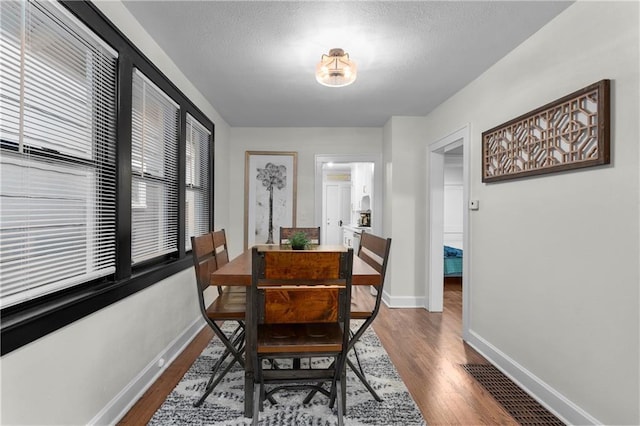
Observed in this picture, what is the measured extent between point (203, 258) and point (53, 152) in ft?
3.23

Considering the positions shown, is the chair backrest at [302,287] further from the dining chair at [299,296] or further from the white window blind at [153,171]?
the white window blind at [153,171]

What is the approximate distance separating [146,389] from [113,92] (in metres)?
1.88

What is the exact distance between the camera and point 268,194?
482 centimetres

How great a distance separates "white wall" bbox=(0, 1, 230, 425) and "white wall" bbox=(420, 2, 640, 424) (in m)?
2.59

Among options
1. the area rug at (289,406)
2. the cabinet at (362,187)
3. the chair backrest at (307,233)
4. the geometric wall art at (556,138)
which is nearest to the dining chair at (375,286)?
the area rug at (289,406)

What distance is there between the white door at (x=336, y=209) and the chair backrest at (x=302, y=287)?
24.6ft

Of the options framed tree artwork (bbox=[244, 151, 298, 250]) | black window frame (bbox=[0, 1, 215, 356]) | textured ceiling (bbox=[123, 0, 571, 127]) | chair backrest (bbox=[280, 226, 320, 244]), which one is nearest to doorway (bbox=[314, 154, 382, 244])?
framed tree artwork (bbox=[244, 151, 298, 250])

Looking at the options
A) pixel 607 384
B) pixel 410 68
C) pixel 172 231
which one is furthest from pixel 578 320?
pixel 172 231

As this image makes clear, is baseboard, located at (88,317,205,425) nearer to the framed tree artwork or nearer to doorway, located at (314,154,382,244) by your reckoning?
the framed tree artwork

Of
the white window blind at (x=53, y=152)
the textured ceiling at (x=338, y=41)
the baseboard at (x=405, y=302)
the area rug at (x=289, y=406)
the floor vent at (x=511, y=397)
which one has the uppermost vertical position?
the textured ceiling at (x=338, y=41)

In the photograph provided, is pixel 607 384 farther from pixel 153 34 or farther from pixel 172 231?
pixel 153 34

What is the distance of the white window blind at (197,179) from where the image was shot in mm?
3225

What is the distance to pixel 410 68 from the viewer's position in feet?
9.07

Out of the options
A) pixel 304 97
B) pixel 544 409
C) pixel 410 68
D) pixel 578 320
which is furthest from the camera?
pixel 304 97
